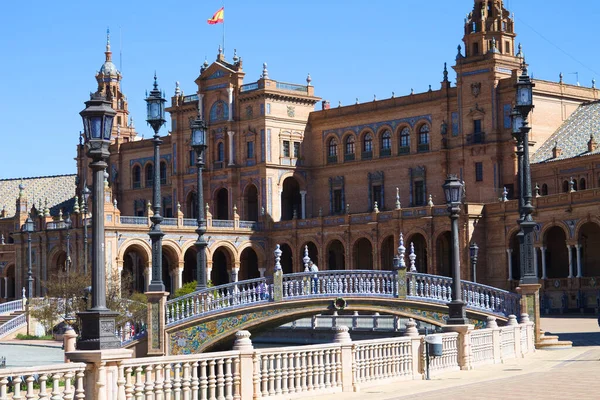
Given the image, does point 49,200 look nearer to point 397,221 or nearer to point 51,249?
point 51,249

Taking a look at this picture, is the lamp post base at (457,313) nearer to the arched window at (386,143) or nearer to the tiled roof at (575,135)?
the tiled roof at (575,135)

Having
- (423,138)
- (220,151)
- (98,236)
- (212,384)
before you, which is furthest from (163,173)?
(98,236)

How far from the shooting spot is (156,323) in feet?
111

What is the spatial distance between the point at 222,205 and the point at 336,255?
9.97 meters

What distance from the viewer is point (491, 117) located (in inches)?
2596

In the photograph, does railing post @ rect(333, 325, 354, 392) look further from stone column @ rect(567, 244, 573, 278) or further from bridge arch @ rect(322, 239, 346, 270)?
bridge arch @ rect(322, 239, 346, 270)

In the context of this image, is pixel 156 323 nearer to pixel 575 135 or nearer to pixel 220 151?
pixel 575 135

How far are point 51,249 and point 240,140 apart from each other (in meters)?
14.6

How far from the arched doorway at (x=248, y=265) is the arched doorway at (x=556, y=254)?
23.1m

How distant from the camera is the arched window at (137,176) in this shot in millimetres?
89000

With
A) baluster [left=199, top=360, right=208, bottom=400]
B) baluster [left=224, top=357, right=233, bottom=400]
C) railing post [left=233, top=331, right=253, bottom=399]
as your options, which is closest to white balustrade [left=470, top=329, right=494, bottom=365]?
railing post [left=233, top=331, right=253, bottom=399]

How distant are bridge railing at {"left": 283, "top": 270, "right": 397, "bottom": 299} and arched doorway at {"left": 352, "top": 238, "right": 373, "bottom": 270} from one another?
3607 cm

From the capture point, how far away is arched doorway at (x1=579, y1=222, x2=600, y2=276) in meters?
59.8

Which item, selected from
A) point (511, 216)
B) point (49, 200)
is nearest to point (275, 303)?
point (511, 216)
